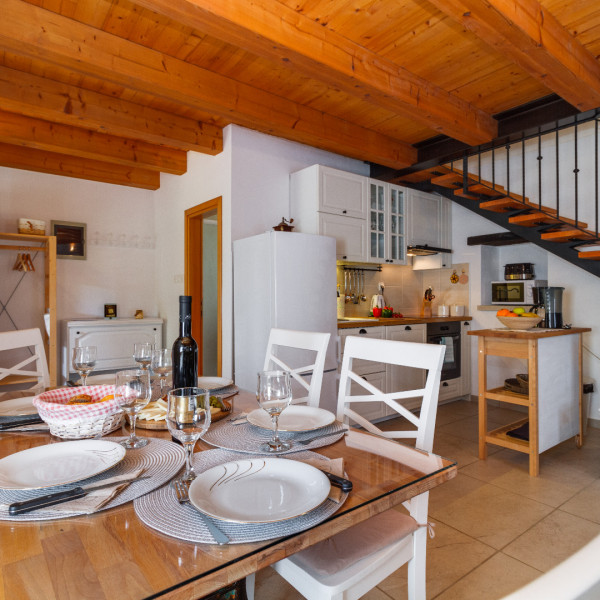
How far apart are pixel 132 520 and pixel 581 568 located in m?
0.66

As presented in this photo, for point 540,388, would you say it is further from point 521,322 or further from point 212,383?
point 212,383

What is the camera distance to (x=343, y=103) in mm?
3250

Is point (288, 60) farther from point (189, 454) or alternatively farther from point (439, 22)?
point (189, 454)

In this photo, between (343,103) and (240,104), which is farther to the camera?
(343,103)

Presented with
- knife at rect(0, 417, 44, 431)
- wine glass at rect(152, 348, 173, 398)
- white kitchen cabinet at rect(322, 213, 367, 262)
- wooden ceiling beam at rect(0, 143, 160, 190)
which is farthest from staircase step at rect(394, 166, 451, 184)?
knife at rect(0, 417, 44, 431)

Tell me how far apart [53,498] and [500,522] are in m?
2.08

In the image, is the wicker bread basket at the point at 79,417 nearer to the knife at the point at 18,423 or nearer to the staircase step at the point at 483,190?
the knife at the point at 18,423

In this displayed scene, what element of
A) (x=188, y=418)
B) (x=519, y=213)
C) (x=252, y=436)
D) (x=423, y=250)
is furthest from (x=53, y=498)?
(x=423, y=250)

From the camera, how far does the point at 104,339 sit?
4047 mm

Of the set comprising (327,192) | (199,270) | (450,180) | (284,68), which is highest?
(284,68)

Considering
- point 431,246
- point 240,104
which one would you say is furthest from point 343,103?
point 431,246

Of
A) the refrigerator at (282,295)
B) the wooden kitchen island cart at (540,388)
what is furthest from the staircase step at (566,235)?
the refrigerator at (282,295)

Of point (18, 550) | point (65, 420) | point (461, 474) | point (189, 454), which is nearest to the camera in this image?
point (18, 550)

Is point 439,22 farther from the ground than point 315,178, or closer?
farther from the ground
